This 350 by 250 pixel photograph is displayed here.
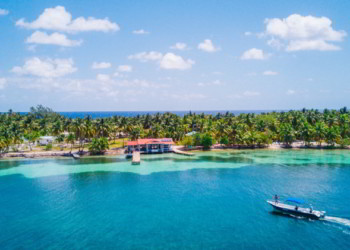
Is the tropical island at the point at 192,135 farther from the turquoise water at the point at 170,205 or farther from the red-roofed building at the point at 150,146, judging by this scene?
the turquoise water at the point at 170,205

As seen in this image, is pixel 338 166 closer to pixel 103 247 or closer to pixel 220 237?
pixel 220 237

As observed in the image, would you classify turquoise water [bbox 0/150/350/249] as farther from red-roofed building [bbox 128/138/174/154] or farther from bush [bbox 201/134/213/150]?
→ bush [bbox 201/134/213/150]

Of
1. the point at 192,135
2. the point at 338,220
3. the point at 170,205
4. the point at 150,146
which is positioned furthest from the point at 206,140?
the point at 338,220

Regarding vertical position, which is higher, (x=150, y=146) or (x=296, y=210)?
(x=150, y=146)

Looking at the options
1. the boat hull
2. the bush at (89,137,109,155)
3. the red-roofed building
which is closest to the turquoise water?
the boat hull

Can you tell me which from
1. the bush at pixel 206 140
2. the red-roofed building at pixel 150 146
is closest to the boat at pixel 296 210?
the bush at pixel 206 140

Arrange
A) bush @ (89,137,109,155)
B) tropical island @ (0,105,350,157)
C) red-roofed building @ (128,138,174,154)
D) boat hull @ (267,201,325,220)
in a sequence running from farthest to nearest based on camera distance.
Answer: red-roofed building @ (128,138,174,154) → tropical island @ (0,105,350,157) → bush @ (89,137,109,155) → boat hull @ (267,201,325,220)

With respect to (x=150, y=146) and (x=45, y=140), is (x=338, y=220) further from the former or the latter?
(x=45, y=140)

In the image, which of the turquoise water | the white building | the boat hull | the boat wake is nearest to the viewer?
the turquoise water
